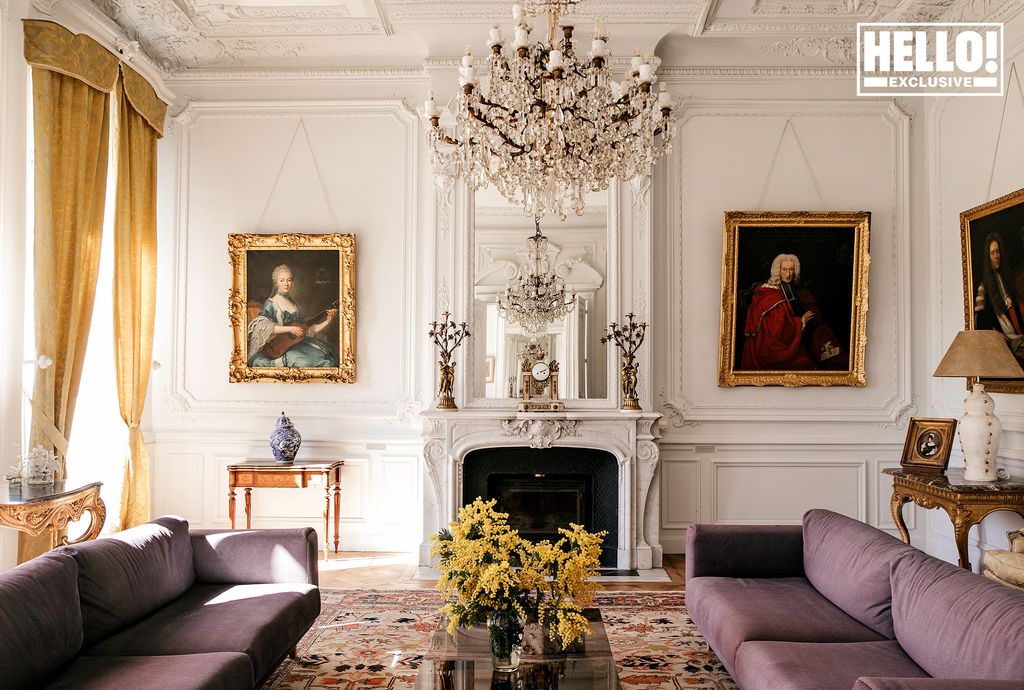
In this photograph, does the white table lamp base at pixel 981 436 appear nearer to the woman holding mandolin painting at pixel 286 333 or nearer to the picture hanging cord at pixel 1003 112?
the picture hanging cord at pixel 1003 112

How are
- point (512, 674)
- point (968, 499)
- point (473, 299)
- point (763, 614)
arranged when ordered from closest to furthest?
point (512, 674)
point (763, 614)
point (968, 499)
point (473, 299)

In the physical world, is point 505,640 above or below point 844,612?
above

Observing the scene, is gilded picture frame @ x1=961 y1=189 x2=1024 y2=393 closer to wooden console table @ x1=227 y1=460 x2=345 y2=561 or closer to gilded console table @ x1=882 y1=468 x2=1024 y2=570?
gilded console table @ x1=882 y1=468 x2=1024 y2=570

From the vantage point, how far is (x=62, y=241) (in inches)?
169

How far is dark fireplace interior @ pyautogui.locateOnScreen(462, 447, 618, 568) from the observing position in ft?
17.3

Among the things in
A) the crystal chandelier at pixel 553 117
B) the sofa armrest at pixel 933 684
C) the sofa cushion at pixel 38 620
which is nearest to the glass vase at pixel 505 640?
the sofa armrest at pixel 933 684

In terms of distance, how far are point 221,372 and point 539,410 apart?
2486 mm

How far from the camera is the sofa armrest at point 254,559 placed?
3.40 m

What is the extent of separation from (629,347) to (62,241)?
3632mm

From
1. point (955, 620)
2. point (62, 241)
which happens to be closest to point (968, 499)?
point (955, 620)

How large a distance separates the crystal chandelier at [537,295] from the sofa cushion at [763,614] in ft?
7.45

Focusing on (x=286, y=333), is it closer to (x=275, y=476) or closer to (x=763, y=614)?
(x=275, y=476)

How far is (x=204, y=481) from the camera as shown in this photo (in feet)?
18.6

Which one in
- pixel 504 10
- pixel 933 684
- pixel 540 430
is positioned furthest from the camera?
pixel 540 430
